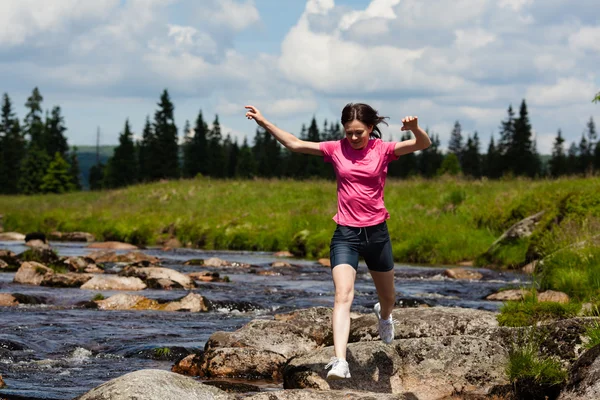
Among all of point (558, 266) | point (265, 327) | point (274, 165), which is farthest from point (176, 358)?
point (274, 165)

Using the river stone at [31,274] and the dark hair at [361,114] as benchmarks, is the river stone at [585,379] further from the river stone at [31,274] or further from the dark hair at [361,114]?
the river stone at [31,274]

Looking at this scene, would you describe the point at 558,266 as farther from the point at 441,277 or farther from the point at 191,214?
the point at 191,214

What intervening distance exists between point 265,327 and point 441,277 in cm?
1192

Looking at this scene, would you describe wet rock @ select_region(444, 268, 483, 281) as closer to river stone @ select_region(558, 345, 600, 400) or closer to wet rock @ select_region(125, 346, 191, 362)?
wet rock @ select_region(125, 346, 191, 362)

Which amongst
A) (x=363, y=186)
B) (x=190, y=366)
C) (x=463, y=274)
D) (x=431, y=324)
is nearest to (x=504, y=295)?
(x=463, y=274)

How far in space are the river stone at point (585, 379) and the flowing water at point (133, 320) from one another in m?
4.61

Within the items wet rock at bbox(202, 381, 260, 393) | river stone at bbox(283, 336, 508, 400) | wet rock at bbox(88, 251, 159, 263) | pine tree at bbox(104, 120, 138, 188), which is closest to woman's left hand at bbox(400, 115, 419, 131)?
river stone at bbox(283, 336, 508, 400)

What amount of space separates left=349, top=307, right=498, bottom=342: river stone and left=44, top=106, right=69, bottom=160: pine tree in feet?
379

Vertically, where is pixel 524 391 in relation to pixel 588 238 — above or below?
below

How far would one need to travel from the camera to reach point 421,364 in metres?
7.86

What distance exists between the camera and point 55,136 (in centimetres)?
12075

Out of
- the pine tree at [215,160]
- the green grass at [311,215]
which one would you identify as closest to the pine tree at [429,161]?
the pine tree at [215,160]

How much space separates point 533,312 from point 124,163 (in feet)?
367

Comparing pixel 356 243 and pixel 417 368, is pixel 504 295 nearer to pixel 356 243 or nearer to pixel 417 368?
pixel 417 368
